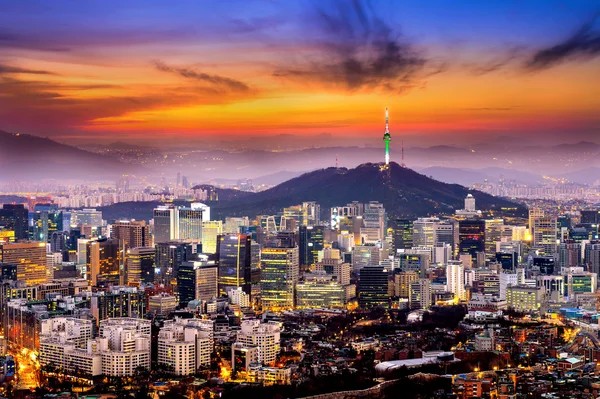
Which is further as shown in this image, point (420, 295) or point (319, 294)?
point (319, 294)

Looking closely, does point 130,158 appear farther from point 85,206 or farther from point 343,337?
point 343,337

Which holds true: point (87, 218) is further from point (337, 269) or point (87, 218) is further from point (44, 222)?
point (337, 269)

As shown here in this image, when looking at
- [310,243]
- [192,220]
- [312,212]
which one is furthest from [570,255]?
[312,212]

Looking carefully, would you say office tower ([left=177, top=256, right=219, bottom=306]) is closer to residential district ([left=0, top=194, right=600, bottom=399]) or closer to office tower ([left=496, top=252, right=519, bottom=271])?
residential district ([left=0, top=194, right=600, bottom=399])

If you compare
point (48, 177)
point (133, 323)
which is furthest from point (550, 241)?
point (133, 323)

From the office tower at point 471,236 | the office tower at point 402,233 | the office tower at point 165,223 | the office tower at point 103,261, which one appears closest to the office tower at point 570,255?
the office tower at point 471,236

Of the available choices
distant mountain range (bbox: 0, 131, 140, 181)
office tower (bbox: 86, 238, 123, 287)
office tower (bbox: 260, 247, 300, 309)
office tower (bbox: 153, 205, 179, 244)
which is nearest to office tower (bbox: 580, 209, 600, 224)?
office tower (bbox: 260, 247, 300, 309)
